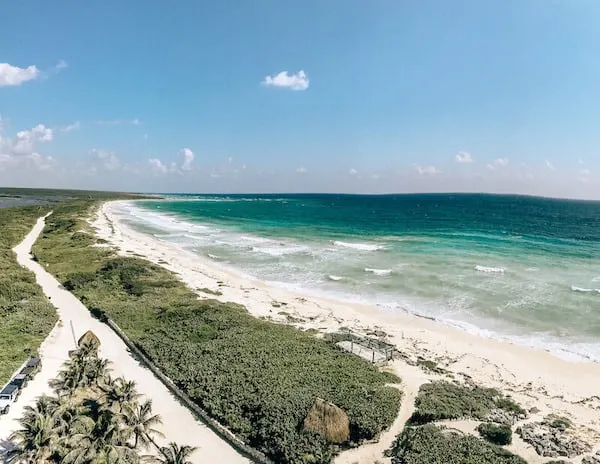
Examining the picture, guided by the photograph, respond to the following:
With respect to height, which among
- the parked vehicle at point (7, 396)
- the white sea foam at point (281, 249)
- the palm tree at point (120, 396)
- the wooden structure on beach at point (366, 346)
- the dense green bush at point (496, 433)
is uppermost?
the white sea foam at point (281, 249)

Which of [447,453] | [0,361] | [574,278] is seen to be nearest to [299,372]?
[447,453]

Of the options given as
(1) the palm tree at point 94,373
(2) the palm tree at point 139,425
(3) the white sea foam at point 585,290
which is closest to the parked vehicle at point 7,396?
(1) the palm tree at point 94,373

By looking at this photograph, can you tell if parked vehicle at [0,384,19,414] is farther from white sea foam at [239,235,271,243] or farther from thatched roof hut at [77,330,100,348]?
white sea foam at [239,235,271,243]

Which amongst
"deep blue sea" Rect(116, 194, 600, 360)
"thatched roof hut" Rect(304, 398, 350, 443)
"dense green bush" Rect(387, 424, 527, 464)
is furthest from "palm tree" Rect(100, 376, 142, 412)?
"deep blue sea" Rect(116, 194, 600, 360)

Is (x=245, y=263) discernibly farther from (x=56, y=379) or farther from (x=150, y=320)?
(x=56, y=379)

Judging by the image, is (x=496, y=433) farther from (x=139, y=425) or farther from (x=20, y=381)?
(x=20, y=381)

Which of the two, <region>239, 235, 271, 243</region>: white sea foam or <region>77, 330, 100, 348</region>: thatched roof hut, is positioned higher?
<region>239, 235, 271, 243</region>: white sea foam

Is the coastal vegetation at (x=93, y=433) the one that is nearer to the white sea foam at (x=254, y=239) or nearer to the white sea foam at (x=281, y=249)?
the white sea foam at (x=281, y=249)

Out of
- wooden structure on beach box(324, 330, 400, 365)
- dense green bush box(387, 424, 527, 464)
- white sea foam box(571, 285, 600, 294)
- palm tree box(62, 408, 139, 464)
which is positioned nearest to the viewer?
palm tree box(62, 408, 139, 464)
